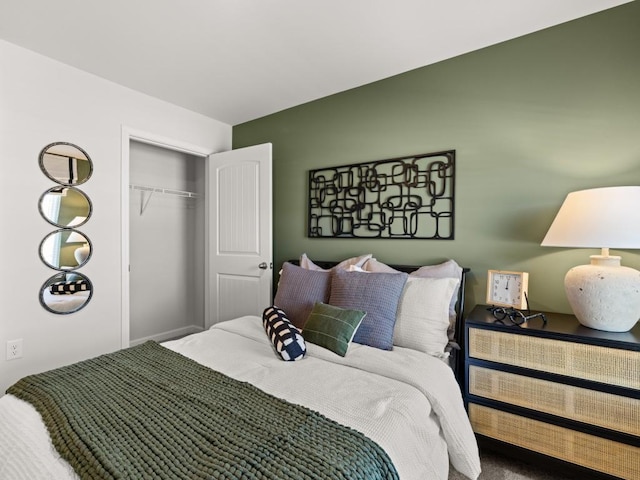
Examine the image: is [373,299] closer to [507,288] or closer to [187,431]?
[507,288]

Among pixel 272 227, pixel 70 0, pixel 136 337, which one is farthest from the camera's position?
pixel 136 337

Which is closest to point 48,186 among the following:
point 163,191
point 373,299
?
point 163,191

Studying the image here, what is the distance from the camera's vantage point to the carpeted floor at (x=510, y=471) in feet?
5.43

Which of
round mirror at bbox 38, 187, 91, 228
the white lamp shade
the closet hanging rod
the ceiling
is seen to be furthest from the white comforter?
the closet hanging rod

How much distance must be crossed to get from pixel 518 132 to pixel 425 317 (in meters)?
1.36

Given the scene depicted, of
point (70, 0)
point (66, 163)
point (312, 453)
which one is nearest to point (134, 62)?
point (70, 0)

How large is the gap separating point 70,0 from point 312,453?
2.51m

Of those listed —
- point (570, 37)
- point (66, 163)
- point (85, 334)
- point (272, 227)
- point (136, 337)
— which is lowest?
point (136, 337)

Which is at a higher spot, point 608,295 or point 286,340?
point 608,295

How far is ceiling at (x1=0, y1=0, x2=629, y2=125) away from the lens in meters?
1.84

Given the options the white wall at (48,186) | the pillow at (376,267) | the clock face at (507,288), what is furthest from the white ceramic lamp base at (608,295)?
the white wall at (48,186)

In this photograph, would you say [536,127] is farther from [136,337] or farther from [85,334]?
[136,337]

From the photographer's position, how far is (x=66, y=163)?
248cm

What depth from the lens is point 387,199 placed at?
2598mm
